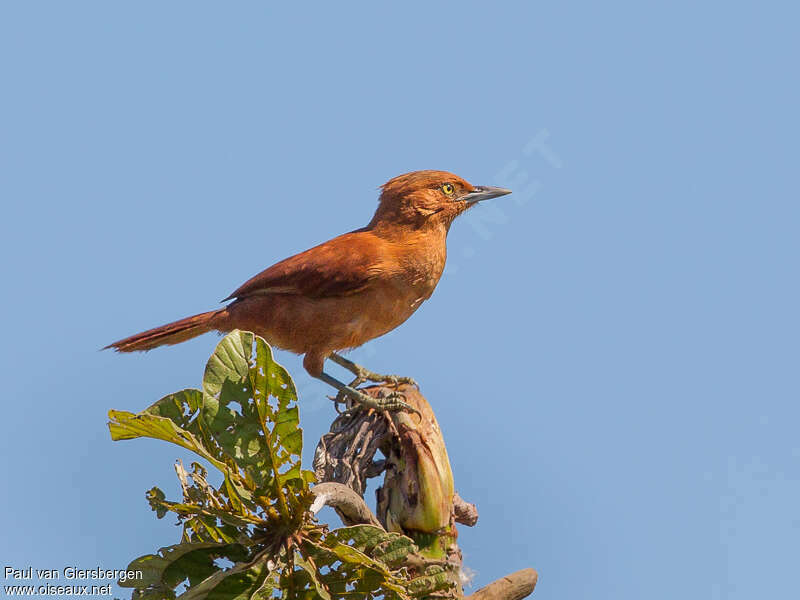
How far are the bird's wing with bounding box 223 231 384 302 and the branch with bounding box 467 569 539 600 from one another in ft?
8.13

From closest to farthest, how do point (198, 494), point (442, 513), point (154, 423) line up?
point (154, 423), point (198, 494), point (442, 513)

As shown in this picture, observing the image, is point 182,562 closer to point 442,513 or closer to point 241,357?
point 241,357

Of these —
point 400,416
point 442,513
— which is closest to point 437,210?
point 400,416

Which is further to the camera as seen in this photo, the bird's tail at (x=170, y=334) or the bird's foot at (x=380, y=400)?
the bird's tail at (x=170, y=334)

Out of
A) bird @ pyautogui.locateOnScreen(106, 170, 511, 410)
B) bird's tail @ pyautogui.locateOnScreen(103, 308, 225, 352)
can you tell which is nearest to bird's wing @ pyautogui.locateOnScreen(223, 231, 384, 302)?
bird @ pyautogui.locateOnScreen(106, 170, 511, 410)

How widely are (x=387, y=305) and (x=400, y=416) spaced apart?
120 cm

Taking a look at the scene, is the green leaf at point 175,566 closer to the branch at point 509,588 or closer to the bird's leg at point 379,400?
the branch at point 509,588

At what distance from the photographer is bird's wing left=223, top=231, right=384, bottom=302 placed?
6711 millimetres

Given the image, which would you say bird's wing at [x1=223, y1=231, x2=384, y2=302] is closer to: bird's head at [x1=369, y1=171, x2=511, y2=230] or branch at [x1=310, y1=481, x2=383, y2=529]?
bird's head at [x1=369, y1=171, x2=511, y2=230]

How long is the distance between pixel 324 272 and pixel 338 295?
0.20 m

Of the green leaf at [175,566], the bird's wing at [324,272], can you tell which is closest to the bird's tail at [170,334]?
the bird's wing at [324,272]

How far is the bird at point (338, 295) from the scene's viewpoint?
6730 millimetres

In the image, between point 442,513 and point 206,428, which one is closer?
point 206,428

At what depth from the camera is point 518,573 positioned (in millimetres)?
5031
